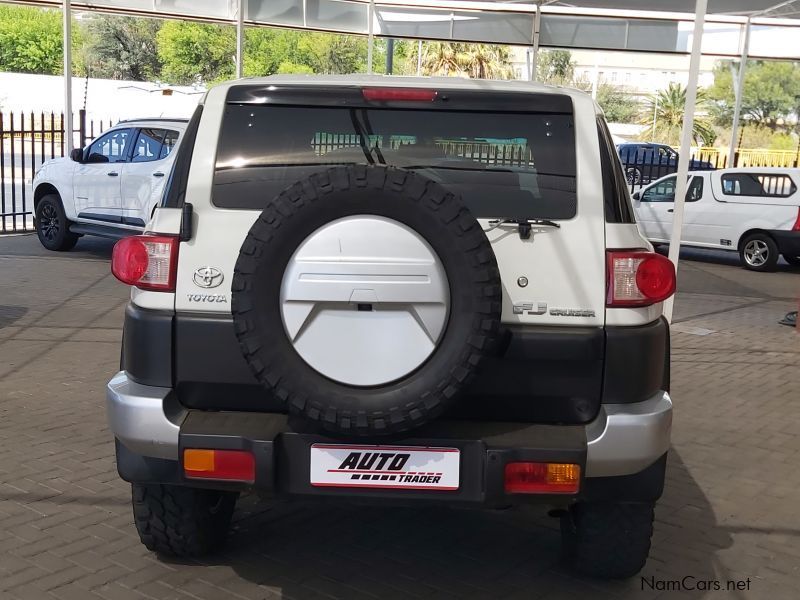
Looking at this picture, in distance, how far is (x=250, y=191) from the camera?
11.6 feet

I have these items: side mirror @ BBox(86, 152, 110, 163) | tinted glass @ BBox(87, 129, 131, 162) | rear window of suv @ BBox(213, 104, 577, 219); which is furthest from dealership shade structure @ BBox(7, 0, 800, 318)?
rear window of suv @ BBox(213, 104, 577, 219)

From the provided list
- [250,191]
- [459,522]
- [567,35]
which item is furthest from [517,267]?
[567,35]

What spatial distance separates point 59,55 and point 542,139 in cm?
8282

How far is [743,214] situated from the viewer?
603 inches

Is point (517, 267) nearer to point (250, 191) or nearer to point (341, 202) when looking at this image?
point (341, 202)

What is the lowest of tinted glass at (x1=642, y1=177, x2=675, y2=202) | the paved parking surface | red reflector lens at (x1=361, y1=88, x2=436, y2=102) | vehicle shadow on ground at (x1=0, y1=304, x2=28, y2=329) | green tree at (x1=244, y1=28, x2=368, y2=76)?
vehicle shadow on ground at (x1=0, y1=304, x2=28, y2=329)

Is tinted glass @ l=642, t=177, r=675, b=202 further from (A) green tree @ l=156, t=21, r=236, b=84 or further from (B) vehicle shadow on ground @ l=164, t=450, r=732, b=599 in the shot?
(A) green tree @ l=156, t=21, r=236, b=84

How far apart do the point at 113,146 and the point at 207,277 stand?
10202 millimetres

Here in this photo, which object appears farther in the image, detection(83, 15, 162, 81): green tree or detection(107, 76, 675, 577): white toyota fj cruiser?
detection(83, 15, 162, 81): green tree

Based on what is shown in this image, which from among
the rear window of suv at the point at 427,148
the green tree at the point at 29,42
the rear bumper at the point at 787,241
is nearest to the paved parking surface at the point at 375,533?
the rear window of suv at the point at 427,148

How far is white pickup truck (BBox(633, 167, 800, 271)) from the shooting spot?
14945 millimetres

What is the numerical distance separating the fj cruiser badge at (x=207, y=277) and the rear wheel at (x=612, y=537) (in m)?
1.63

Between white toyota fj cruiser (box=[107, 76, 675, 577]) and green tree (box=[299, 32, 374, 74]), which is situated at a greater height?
green tree (box=[299, 32, 374, 74])

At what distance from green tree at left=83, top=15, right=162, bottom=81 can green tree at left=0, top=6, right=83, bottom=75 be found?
2.58 metres
